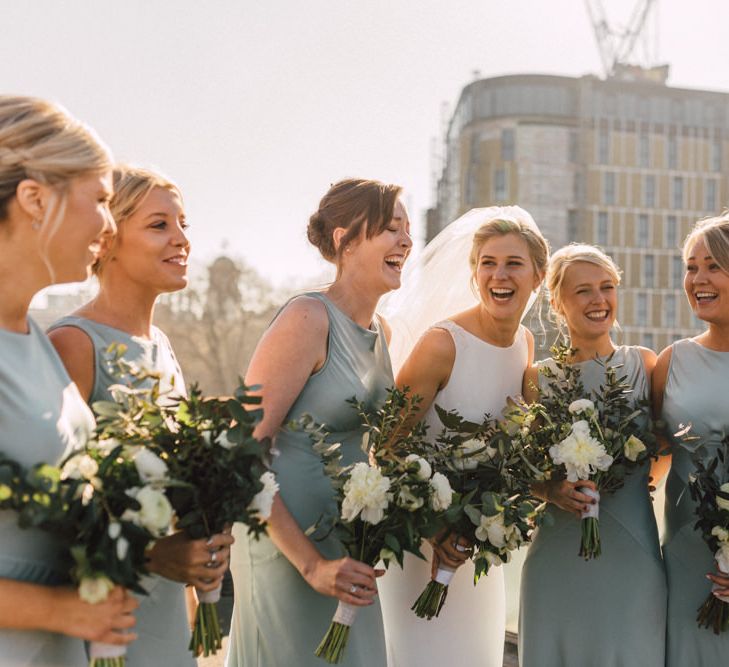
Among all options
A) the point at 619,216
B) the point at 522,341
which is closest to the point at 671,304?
the point at 619,216

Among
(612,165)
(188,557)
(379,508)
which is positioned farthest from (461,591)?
(612,165)

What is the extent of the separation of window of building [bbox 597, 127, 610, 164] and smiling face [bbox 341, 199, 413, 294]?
269 ft

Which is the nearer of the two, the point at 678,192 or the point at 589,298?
the point at 589,298

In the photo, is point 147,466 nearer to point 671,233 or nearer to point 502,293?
point 502,293

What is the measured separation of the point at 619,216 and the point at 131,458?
86395 mm

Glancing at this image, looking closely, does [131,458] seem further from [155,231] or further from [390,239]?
[390,239]

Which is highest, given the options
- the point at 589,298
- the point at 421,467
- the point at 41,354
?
the point at 589,298

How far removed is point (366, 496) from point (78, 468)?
1.14 meters

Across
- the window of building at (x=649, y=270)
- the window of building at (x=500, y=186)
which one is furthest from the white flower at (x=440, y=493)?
the window of building at (x=649, y=270)

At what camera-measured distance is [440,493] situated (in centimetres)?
355

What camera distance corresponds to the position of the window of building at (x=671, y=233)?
3418 inches

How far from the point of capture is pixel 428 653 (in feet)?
15.1

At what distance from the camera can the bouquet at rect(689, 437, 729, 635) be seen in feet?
13.3

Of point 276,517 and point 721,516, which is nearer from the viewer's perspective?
point 276,517
